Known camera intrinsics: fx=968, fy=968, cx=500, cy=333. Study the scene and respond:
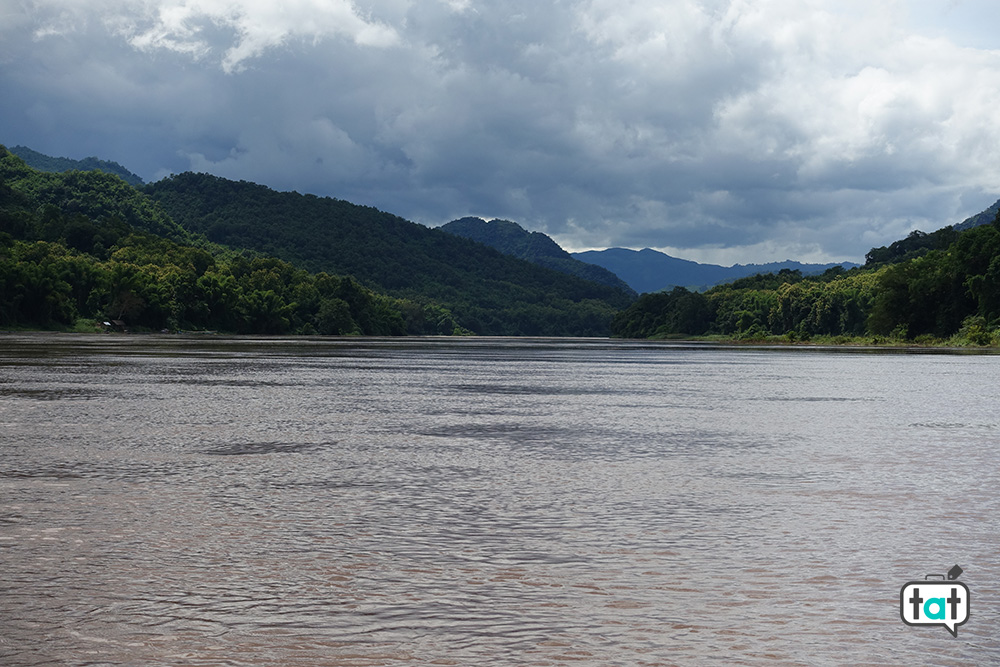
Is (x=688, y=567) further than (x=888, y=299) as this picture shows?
No

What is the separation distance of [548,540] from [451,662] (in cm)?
404

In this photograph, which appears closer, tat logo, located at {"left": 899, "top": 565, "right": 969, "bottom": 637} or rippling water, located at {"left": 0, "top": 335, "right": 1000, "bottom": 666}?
rippling water, located at {"left": 0, "top": 335, "right": 1000, "bottom": 666}

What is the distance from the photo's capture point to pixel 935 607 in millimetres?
7996

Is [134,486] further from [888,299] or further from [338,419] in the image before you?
[888,299]

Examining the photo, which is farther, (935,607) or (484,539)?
(484,539)

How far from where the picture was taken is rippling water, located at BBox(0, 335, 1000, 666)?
7.36m

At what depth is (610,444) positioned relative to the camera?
66.5 ft

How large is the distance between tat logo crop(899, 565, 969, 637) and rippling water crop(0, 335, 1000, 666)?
11cm

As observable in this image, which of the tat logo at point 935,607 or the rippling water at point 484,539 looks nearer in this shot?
the rippling water at point 484,539

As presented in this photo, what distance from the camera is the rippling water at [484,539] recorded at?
290 inches

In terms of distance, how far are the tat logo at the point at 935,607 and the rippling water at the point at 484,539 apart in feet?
0.36

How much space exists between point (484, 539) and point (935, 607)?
185 inches

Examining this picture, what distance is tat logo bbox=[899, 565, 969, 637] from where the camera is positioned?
7.76 m

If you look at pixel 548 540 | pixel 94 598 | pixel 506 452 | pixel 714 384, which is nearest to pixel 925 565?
pixel 548 540
